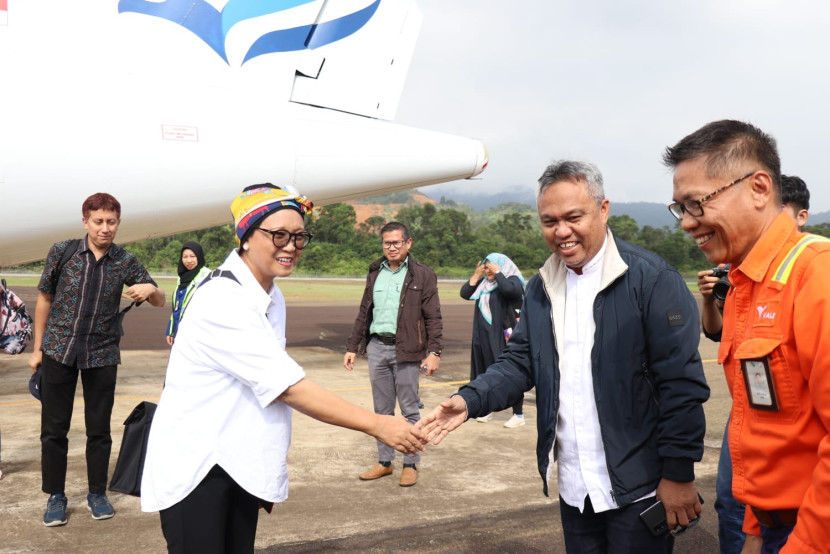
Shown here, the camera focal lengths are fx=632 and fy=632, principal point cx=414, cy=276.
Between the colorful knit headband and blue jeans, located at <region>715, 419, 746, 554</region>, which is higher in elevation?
the colorful knit headband

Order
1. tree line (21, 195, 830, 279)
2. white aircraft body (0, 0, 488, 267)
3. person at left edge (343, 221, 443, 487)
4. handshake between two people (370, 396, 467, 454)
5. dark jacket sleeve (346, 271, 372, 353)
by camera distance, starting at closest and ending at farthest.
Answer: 1. handshake between two people (370, 396, 467, 454)
2. person at left edge (343, 221, 443, 487)
3. white aircraft body (0, 0, 488, 267)
4. dark jacket sleeve (346, 271, 372, 353)
5. tree line (21, 195, 830, 279)

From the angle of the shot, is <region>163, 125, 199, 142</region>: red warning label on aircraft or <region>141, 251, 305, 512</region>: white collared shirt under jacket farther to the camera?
<region>163, 125, 199, 142</region>: red warning label on aircraft

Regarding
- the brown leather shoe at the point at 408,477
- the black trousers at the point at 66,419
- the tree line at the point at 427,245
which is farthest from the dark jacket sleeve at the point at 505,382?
the tree line at the point at 427,245

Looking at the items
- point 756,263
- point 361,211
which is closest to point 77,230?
point 756,263

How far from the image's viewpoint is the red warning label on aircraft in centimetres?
604

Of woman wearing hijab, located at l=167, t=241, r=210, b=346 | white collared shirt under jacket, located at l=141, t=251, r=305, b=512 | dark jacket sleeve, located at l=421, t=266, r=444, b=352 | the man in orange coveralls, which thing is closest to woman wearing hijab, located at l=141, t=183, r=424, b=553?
white collared shirt under jacket, located at l=141, t=251, r=305, b=512

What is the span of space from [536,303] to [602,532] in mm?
931

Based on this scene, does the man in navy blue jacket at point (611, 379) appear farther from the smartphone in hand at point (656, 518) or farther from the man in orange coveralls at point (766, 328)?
the man in orange coveralls at point (766, 328)

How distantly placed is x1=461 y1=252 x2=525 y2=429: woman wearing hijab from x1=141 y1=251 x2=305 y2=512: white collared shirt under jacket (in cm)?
451

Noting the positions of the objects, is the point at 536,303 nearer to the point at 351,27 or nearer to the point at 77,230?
the point at 77,230

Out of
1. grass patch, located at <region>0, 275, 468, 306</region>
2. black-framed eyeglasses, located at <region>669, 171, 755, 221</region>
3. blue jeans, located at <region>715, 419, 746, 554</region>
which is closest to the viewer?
black-framed eyeglasses, located at <region>669, 171, 755, 221</region>

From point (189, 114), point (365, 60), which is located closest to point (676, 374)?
point (189, 114)

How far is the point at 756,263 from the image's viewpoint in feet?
5.53

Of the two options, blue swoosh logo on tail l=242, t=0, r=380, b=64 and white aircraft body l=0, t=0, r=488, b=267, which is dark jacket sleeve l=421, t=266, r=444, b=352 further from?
blue swoosh logo on tail l=242, t=0, r=380, b=64
